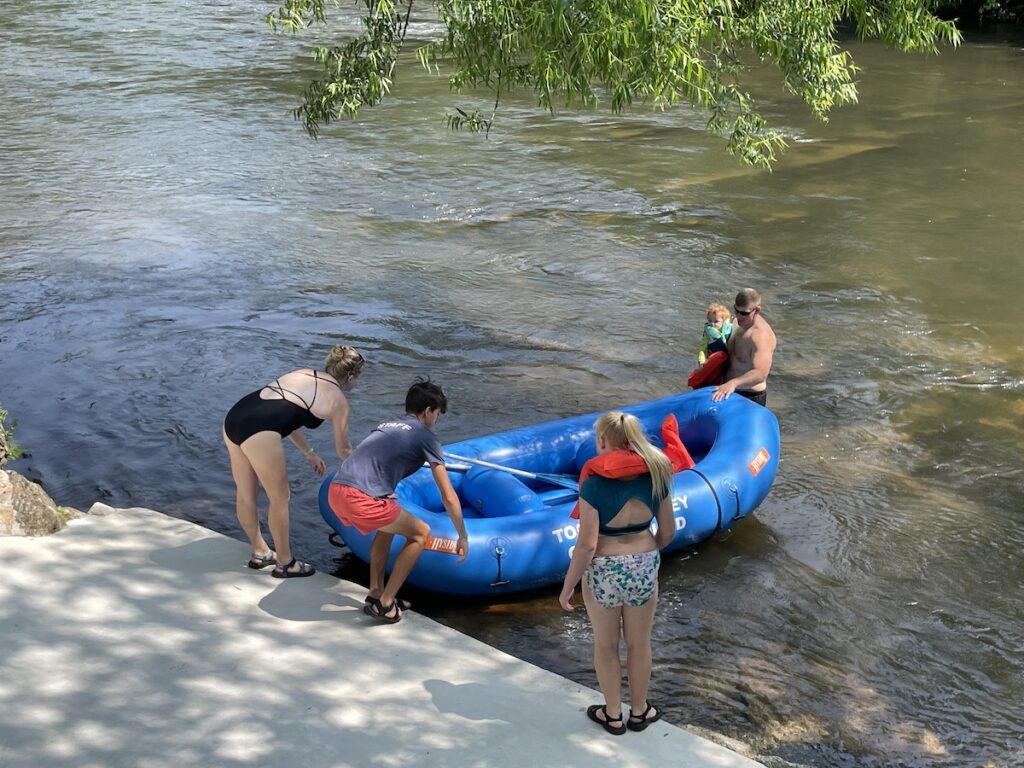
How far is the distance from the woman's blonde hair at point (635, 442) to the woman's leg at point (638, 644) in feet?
1.63

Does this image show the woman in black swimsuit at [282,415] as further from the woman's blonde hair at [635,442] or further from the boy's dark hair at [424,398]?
the woman's blonde hair at [635,442]

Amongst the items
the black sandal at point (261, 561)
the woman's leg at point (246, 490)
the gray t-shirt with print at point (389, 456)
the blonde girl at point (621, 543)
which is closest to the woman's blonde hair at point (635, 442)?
the blonde girl at point (621, 543)

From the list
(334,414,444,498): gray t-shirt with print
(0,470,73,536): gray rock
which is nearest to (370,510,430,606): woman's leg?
(334,414,444,498): gray t-shirt with print

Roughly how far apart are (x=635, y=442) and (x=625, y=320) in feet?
24.6

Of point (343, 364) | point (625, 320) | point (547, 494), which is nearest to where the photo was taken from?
point (343, 364)

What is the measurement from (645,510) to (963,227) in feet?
39.8

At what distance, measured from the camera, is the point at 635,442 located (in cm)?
459

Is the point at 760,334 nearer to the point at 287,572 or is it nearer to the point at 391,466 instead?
the point at 391,466

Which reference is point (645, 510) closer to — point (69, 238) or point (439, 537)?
point (439, 537)

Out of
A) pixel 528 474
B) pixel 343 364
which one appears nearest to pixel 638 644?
pixel 343 364

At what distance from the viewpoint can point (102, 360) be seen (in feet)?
35.9

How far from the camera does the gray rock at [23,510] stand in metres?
6.54

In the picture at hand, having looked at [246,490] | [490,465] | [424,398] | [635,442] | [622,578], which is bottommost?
[490,465]

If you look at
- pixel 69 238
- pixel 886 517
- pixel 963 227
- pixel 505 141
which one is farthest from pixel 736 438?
pixel 505 141
